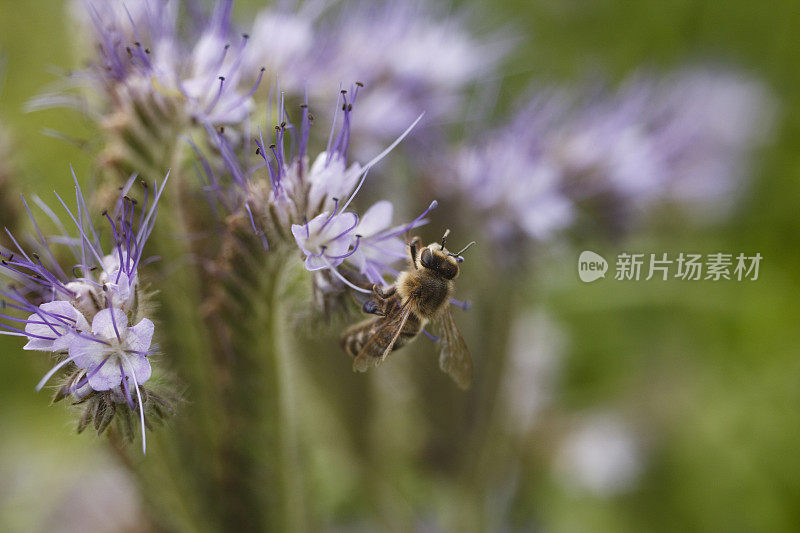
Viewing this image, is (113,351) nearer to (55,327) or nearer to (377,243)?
(55,327)

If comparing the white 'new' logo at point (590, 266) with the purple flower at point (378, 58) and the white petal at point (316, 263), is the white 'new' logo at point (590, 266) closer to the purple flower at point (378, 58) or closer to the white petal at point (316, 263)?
the purple flower at point (378, 58)

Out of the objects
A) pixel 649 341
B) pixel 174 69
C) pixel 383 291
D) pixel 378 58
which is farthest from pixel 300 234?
pixel 649 341

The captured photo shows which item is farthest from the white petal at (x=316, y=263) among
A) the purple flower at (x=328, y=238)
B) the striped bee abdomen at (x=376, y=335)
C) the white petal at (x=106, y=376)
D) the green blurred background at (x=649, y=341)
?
the green blurred background at (x=649, y=341)

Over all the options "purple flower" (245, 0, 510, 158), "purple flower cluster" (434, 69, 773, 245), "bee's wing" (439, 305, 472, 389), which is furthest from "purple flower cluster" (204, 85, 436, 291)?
"purple flower cluster" (434, 69, 773, 245)

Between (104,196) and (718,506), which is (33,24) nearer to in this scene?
(104,196)

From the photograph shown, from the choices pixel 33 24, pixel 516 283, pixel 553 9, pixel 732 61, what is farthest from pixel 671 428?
pixel 33 24
